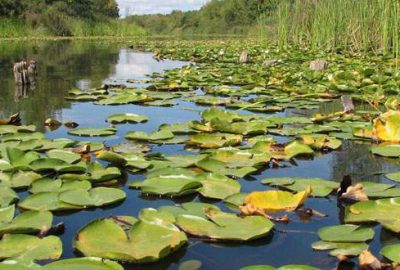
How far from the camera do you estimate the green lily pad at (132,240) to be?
1161mm

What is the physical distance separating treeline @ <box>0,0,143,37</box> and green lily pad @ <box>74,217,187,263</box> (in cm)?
2040

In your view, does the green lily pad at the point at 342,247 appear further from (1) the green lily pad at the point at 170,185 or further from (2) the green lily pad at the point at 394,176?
(2) the green lily pad at the point at 394,176

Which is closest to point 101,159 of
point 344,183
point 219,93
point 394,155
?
point 344,183

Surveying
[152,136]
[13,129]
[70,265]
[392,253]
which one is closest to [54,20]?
[13,129]

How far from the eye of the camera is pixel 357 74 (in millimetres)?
4539

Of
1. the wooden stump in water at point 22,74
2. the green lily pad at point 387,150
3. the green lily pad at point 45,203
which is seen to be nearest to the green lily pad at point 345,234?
the green lily pad at point 45,203

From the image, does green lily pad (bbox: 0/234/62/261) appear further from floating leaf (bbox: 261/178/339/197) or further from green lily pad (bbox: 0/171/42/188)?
floating leaf (bbox: 261/178/339/197)

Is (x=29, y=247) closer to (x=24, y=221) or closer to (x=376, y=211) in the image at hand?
(x=24, y=221)

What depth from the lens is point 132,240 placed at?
1.23 metres

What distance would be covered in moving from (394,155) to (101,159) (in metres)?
1.27

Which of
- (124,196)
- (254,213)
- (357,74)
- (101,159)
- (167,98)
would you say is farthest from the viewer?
(357,74)

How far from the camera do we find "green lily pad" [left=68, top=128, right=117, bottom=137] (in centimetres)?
253

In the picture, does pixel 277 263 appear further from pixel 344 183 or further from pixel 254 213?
pixel 344 183

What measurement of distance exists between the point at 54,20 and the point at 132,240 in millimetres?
23925
